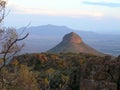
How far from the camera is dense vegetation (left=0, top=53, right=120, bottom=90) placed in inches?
801

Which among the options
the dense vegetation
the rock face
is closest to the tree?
the dense vegetation

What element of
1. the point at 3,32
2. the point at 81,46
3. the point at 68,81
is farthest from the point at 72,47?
the point at 3,32

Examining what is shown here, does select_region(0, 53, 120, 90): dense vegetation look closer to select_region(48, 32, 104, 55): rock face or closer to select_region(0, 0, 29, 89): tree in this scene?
select_region(0, 0, 29, 89): tree

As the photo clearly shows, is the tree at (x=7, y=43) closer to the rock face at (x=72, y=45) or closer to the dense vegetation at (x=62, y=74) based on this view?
the dense vegetation at (x=62, y=74)

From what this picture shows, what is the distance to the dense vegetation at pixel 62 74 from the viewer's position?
20.4m

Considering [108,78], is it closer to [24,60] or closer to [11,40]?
[11,40]

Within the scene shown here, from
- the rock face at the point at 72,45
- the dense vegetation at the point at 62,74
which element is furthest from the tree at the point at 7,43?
the rock face at the point at 72,45

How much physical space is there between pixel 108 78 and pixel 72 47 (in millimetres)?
86432

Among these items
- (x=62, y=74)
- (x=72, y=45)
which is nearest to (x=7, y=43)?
(x=62, y=74)

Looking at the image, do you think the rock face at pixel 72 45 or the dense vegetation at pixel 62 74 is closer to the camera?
the dense vegetation at pixel 62 74

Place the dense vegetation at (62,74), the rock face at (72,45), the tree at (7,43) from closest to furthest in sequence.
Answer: the tree at (7,43) → the dense vegetation at (62,74) → the rock face at (72,45)

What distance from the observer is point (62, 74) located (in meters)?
49.2

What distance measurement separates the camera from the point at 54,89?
1738 inches

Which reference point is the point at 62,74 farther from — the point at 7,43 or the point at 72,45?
the point at 72,45
